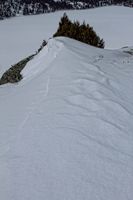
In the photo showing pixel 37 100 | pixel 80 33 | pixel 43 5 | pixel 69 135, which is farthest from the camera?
pixel 43 5

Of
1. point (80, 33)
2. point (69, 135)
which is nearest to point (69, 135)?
point (69, 135)

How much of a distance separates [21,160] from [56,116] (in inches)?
55.6

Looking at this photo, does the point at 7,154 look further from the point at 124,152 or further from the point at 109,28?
the point at 109,28

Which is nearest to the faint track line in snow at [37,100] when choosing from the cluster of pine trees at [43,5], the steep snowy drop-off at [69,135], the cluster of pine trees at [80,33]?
the steep snowy drop-off at [69,135]

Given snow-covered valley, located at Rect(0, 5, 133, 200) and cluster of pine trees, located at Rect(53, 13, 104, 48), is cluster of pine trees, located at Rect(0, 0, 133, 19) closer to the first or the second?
cluster of pine trees, located at Rect(53, 13, 104, 48)

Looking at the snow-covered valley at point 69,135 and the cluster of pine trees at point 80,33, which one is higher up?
the snow-covered valley at point 69,135

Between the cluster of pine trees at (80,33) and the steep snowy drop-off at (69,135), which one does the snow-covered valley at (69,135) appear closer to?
the steep snowy drop-off at (69,135)

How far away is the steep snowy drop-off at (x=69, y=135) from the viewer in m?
4.71

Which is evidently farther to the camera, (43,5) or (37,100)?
(43,5)

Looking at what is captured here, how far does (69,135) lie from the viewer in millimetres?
5824

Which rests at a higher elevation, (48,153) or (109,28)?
(48,153)

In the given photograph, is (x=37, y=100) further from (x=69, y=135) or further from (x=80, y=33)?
(x=80, y=33)

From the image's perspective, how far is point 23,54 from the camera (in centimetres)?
4269

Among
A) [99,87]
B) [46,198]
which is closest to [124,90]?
[99,87]
